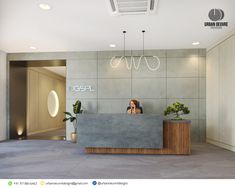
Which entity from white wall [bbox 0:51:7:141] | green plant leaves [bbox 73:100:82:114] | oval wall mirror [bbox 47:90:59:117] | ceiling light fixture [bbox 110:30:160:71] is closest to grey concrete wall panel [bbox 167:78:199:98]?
ceiling light fixture [bbox 110:30:160:71]

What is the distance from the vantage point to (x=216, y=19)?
4715 millimetres

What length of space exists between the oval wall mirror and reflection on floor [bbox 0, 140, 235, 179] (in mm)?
6706

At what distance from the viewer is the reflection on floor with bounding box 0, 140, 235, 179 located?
3254mm

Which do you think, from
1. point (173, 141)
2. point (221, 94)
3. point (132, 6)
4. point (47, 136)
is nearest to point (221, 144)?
point (221, 94)

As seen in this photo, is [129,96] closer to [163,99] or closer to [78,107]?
[163,99]

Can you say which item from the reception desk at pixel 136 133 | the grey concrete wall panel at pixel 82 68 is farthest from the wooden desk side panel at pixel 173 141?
the grey concrete wall panel at pixel 82 68

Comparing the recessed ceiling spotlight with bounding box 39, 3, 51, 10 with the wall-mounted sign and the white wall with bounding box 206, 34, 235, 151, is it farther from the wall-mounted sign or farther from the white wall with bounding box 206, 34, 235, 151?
the white wall with bounding box 206, 34, 235, 151

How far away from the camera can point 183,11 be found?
418 centimetres

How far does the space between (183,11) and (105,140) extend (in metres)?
3.06

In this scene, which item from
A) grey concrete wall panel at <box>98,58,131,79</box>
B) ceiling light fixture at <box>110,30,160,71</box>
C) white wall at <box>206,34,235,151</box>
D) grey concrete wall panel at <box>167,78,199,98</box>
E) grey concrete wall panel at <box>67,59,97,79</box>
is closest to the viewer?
white wall at <box>206,34,235,151</box>

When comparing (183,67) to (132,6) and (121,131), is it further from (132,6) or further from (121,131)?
(132,6)

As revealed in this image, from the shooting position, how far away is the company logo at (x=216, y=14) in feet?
13.6

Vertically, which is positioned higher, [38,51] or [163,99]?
[38,51]

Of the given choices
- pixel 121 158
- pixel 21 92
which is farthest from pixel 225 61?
pixel 21 92
